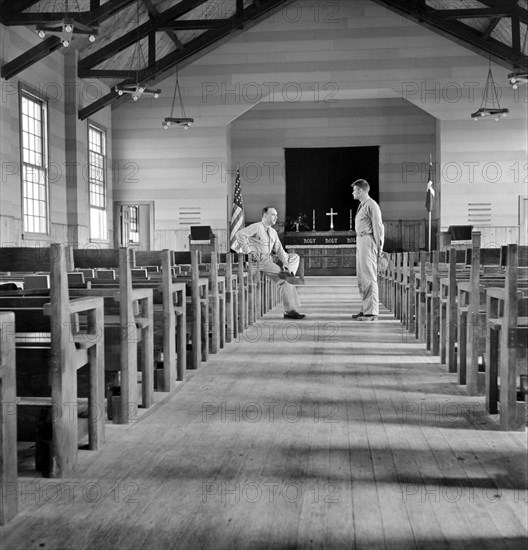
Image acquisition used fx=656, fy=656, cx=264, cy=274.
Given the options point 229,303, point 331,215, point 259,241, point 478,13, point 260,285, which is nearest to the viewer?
point 229,303

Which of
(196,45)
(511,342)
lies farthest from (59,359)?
(196,45)

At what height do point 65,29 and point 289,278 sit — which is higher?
point 65,29

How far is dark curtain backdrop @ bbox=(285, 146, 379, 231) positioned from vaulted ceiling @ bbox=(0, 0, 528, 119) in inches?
160

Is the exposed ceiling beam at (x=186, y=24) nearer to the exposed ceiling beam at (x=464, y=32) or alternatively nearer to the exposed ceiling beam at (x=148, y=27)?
the exposed ceiling beam at (x=148, y=27)

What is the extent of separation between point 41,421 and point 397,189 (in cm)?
1611

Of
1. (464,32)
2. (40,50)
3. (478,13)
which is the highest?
(464,32)

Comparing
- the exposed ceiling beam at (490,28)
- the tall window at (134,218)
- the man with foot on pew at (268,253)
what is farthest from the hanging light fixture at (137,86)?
the exposed ceiling beam at (490,28)

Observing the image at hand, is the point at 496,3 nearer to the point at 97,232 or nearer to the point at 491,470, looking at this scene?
the point at 97,232

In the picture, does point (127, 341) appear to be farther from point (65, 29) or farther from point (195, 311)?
point (65, 29)

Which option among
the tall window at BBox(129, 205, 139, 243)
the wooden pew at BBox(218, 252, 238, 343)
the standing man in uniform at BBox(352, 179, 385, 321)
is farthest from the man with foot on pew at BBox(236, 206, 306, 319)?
the tall window at BBox(129, 205, 139, 243)

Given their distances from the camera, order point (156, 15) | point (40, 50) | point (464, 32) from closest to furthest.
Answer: point (40, 50), point (156, 15), point (464, 32)

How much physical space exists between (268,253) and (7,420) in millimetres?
5672

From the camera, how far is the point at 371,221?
698 centimetres

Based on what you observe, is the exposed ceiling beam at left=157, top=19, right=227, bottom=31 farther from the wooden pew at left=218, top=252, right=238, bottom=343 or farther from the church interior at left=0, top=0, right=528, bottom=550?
the wooden pew at left=218, top=252, right=238, bottom=343
